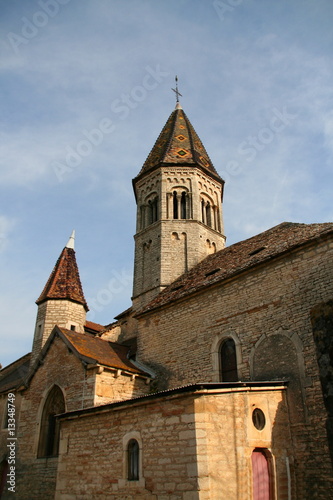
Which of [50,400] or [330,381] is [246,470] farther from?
[50,400]

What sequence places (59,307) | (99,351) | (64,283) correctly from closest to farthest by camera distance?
(99,351)
(59,307)
(64,283)

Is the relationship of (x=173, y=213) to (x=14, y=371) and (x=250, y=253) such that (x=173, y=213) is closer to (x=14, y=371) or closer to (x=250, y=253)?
(x=250, y=253)

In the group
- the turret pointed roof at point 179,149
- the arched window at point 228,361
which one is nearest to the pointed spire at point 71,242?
the turret pointed roof at point 179,149

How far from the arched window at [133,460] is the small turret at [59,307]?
883 cm

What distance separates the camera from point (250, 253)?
14.5 meters

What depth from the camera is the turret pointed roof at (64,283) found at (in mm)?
18523

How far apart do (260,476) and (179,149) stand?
19230 mm

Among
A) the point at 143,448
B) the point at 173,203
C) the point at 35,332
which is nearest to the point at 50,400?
the point at 35,332

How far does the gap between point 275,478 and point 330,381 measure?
96.7 inches

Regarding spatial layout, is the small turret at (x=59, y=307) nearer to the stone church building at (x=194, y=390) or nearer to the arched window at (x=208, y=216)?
the stone church building at (x=194, y=390)

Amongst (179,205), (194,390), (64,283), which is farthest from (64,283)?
(194,390)

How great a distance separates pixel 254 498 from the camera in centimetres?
845

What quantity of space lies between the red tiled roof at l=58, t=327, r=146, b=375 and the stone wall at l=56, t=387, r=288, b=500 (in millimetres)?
2603

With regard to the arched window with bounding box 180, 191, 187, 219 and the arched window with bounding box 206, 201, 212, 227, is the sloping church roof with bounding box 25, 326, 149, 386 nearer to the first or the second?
the arched window with bounding box 180, 191, 187, 219
